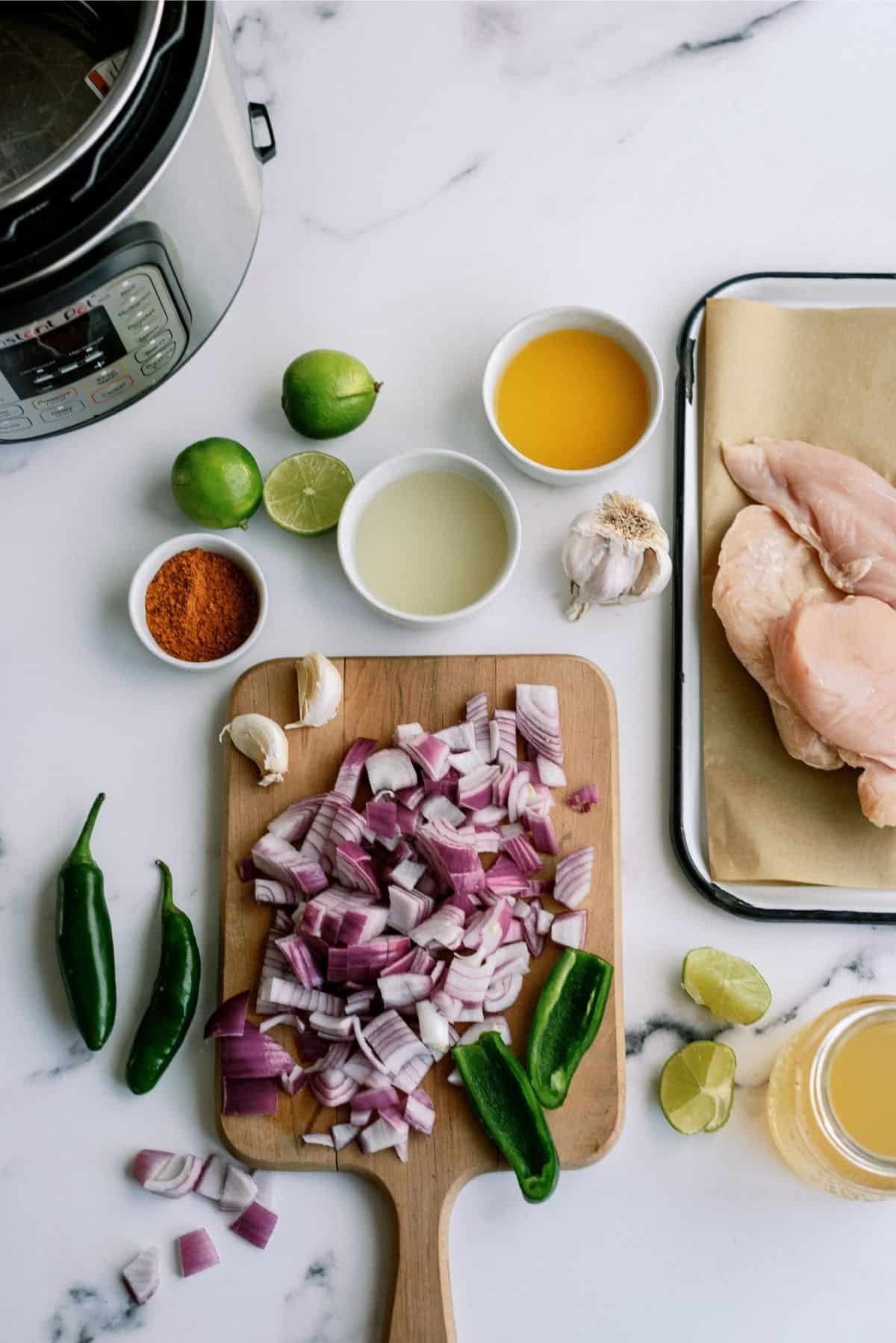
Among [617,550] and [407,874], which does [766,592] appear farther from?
[407,874]

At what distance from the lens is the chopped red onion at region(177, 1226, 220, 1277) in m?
1.33

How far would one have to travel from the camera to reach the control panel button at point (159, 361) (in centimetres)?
129

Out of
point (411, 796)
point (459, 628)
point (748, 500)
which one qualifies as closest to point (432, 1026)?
point (411, 796)

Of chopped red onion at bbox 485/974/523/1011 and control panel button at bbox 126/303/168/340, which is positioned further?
chopped red onion at bbox 485/974/523/1011

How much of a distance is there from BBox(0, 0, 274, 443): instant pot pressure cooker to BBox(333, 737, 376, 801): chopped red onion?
49 centimetres

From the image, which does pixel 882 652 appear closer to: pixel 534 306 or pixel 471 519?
pixel 471 519

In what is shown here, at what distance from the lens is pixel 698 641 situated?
1443mm

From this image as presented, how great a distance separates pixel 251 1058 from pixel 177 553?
605mm

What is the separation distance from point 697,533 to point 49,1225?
1143 millimetres

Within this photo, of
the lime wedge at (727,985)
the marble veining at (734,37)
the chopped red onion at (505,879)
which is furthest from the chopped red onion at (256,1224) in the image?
the marble veining at (734,37)

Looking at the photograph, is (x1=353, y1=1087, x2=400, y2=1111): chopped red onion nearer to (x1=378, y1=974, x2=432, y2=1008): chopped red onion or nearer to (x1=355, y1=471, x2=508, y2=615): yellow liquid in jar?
(x1=378, y1=974, x2=432, y2=1008): chopped red onion

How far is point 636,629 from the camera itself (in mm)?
1457

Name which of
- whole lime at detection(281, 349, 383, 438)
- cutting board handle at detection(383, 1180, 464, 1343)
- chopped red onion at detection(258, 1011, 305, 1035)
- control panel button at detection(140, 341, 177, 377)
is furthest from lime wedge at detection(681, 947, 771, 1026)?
control panel button at detection(140, 341, 177, 377)

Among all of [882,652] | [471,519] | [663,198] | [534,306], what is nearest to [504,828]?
[471,519]
